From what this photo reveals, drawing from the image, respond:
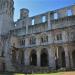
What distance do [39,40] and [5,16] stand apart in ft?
49.3

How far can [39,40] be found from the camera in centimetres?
5153

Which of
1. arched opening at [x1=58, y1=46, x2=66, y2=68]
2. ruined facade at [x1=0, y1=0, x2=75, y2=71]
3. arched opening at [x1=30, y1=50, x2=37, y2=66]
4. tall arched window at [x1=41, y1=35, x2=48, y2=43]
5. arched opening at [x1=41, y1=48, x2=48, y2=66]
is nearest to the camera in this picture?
ruined facade at [x1=0, y1=0, x2=75, y2=71]

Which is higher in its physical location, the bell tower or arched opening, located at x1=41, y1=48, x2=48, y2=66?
the bell tower

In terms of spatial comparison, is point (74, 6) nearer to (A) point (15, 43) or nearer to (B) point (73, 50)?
(B) point (73, 50)

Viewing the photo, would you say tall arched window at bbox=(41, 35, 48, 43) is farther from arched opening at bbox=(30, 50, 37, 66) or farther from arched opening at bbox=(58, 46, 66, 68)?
arched opening at bbox=(30, 50, 37, 66)

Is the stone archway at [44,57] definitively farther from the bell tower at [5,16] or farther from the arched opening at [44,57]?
the bell tower at [5,16]

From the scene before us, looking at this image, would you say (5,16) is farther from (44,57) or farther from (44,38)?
(44,57)

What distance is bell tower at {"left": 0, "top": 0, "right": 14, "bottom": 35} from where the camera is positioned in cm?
5716

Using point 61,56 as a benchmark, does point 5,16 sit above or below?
above

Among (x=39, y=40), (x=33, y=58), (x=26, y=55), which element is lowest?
(x=33, y=58)

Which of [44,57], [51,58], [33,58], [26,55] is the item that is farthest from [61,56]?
[26,55]

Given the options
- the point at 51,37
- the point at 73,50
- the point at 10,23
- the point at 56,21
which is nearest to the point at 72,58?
the point at 73,50

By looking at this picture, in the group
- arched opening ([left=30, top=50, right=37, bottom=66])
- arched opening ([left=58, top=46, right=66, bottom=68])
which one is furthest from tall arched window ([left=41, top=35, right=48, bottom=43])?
arched opening ([left=30, top=50, right=37, bottom=66])

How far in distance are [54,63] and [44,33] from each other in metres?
9.55
